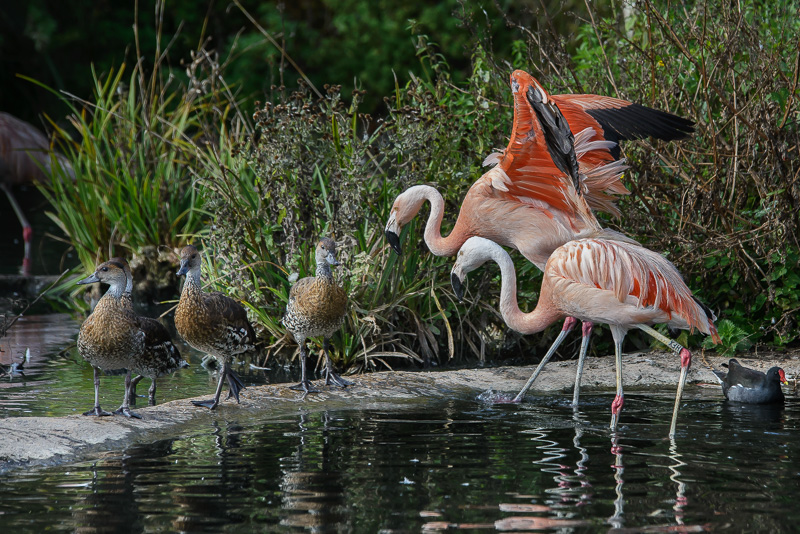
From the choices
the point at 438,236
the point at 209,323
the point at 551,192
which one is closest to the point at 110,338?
the point at 209,323

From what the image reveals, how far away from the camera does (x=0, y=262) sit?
12.5 meters

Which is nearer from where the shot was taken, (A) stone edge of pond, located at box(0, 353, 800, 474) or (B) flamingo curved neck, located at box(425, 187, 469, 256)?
(A) stone edge of pond, located at box(0, 353, 800, 474)

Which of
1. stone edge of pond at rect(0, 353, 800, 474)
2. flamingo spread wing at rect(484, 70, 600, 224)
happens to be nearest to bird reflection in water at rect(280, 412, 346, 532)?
stone edge of pond at rect(0, 353, 800, 474)

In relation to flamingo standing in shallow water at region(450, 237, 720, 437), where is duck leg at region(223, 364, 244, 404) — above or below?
below

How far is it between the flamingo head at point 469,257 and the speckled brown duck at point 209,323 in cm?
138

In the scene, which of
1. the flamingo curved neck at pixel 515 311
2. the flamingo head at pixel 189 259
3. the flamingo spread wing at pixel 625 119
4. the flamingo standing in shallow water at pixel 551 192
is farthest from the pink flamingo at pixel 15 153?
the flamingo curved neck at pixel 515 311

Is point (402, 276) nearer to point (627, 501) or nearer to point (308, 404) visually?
point (308, 404)

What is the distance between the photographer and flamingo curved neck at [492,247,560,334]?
20.3 feet

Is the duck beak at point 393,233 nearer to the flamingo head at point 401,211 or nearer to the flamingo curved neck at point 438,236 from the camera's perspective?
the flamingo head at point 401,211

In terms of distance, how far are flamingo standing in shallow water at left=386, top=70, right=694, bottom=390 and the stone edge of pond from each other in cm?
60

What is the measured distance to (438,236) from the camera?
23.1 feet

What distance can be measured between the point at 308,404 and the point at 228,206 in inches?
82.1

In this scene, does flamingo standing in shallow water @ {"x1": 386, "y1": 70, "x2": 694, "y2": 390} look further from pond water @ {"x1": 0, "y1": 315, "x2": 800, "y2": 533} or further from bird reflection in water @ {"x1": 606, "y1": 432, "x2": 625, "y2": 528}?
bird reflection in water @ {"x1": 606, "y1": 432, "x2": 625, "y2": 528}

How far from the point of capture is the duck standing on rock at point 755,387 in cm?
620
